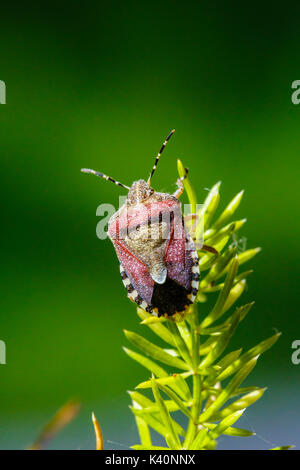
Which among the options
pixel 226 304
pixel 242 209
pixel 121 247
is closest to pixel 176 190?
pixel 121 247

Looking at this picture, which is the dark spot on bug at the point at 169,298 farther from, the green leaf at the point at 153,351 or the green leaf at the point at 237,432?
the green leaf at the point at 237,432

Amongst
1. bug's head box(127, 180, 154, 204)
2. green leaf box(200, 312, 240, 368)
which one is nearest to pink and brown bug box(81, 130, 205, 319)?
bug's head box(127, 180, 154, 204)

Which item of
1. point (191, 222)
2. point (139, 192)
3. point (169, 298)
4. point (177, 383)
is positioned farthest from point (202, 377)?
point (139, 192)

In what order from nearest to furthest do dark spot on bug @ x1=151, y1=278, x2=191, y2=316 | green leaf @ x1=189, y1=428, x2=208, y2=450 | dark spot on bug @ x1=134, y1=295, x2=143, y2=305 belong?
green leaf @ x1=189, y1=428, x2=208, y2=450, dark spot on bug @ x1=151, y1=278, x2=191, y2=316, dark spot on bug @ x1=134, y1=295, x2=143, y2=305

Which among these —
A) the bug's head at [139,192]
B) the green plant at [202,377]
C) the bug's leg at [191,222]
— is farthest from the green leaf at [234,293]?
the bug's head at [139,192]

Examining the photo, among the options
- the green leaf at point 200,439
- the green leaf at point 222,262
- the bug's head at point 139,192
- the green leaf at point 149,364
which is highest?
the bug's head at point 139,192

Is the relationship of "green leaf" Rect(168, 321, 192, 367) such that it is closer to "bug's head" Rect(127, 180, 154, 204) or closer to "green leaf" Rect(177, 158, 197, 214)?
"green leaf" Rect(177, 158, 197, 214)
